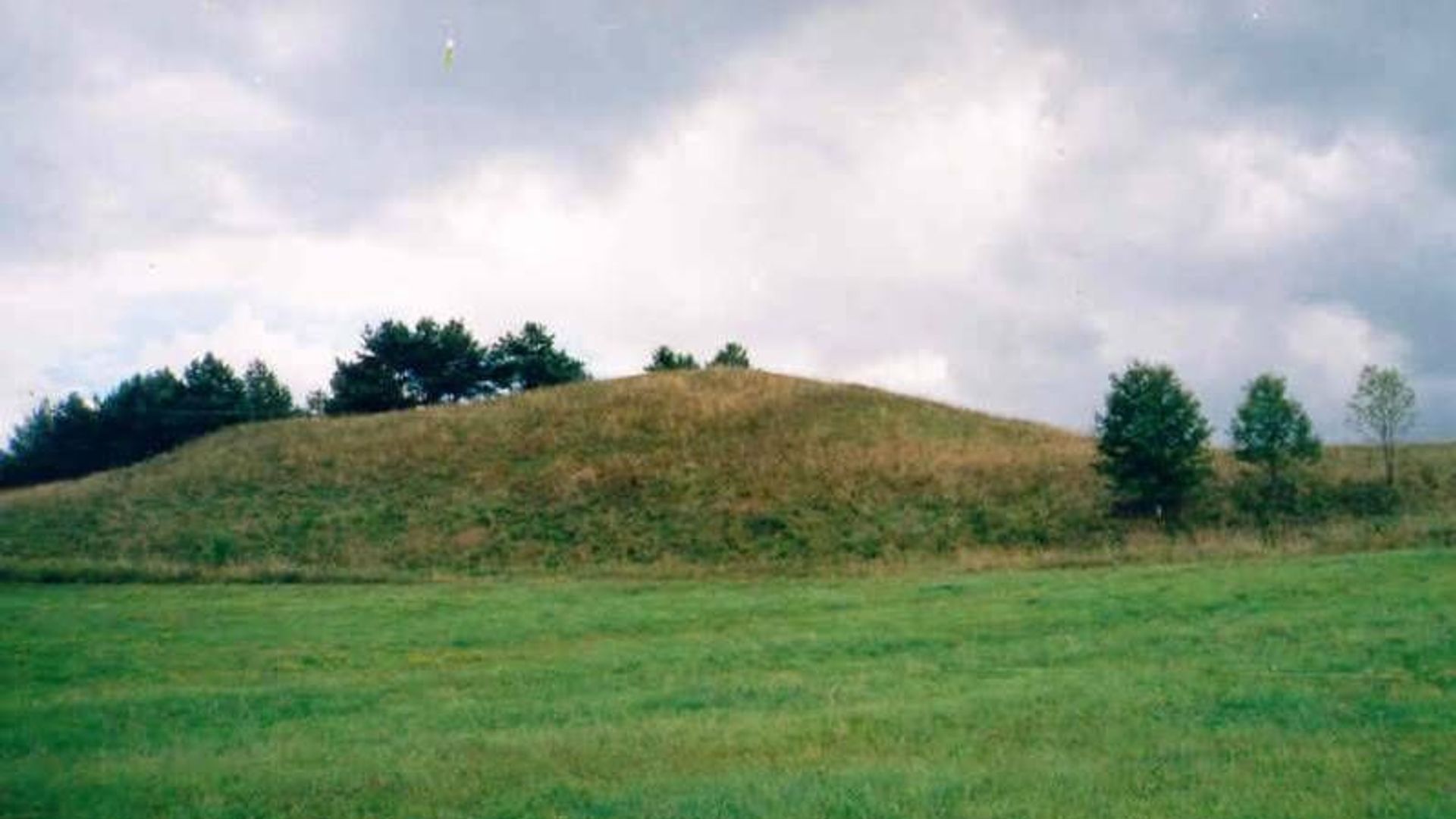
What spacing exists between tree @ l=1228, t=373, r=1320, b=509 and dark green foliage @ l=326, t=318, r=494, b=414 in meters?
68.9

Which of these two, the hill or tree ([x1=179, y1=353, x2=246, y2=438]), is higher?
tree ([x1=179, y1=353, x2=246, y2=438])

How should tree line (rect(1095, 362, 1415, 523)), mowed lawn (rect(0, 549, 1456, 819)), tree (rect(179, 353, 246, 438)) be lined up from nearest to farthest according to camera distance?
mowed lawn (rect(0, 549, 1456, 819))
tree line (rect(1095, 362, 1415, 523))
tree (rect(179, 353, 246, 438))

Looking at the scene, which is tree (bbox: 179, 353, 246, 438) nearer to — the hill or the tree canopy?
the hill

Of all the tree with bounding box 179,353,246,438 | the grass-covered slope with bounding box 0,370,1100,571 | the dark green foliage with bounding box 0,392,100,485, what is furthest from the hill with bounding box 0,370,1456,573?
the dark green foliage with bounding box 0,392,100,485

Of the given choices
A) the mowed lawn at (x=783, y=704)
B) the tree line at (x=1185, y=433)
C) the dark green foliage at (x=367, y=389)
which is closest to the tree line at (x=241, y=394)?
the dark green foliage at (x=367, y=389)

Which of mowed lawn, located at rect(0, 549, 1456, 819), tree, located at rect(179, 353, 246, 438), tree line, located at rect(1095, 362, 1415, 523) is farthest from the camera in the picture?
tree, located at rect(179, 353, 246, 438)

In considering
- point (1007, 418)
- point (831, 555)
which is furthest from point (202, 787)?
point (1007, 418)

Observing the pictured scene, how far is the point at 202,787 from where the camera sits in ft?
43.0

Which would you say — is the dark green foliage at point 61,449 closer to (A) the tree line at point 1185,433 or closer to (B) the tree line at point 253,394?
(B) the tree line at point 253,394

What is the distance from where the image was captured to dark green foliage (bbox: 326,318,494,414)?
99.7 m

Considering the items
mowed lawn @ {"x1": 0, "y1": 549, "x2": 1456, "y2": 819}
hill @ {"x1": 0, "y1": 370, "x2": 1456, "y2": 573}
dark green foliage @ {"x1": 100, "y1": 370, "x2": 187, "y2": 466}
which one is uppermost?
dark green foliage @ {"x1": 100, "y1": 370, "x2": 187, "y2": 466}

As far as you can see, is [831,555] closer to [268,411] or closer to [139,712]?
[139,712]

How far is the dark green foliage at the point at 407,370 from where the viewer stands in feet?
327

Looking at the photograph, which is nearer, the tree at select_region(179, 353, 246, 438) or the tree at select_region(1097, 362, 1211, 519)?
the tree at select_region(1097, 362, 1211, 519)
